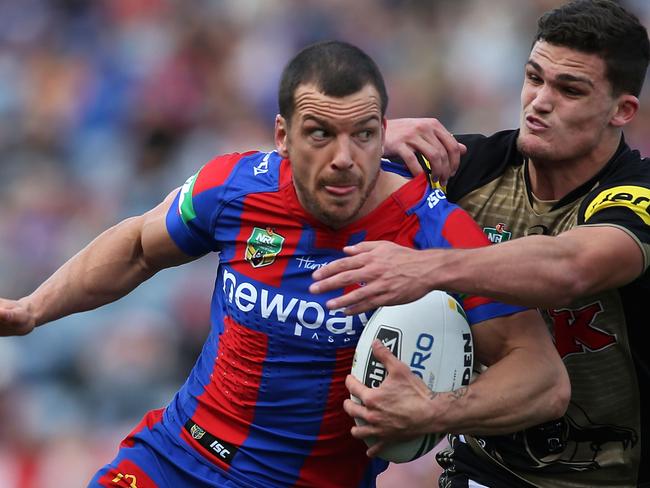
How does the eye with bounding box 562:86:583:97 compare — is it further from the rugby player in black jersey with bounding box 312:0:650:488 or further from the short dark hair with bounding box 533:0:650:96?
the short dark hair with bounding box 533:0:650:96

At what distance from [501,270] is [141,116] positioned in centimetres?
672

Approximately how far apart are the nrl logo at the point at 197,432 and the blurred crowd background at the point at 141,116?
11.6ft

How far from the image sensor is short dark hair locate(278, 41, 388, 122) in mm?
4312

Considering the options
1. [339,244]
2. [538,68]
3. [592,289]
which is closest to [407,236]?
[339,244]

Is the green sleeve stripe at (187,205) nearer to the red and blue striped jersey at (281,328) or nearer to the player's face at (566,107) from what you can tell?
the red and blue striped jersey at (281,328)

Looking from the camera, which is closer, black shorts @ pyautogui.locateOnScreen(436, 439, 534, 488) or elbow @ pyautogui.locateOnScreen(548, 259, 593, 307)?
elbow @ pyautogui.locateOnScreen(548, 259, 593, 307)

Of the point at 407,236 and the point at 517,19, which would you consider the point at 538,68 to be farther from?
the point at 517,19

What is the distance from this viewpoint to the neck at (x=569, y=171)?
4887mm

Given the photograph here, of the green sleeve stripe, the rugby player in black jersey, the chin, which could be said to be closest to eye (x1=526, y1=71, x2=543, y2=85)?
the rugby player in black jersey

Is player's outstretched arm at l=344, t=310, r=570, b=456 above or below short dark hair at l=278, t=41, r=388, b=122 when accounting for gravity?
below

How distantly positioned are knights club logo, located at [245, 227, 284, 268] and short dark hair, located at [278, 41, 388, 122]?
A: 0.45 m

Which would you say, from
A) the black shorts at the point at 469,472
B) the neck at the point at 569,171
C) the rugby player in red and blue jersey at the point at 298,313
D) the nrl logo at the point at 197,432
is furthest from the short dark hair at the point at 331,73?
the black shorts at the point at 469,472

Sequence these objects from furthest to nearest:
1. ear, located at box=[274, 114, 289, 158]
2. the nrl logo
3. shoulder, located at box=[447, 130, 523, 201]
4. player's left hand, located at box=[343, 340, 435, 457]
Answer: shoulder, located at box=[447, 130, 523, 201], the nrl logo, ear, located at box=[274, 114, 289, 158], player's left hand, located at box=[343, 340, 435, 457]

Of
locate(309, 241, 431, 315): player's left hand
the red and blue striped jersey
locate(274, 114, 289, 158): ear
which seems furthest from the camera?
locate(274, 114, 289, 158): ear
